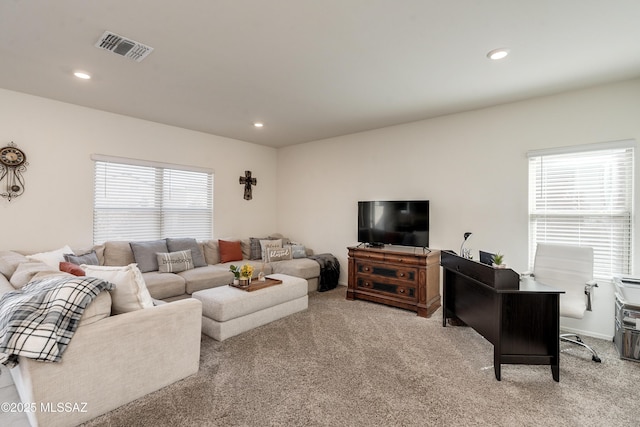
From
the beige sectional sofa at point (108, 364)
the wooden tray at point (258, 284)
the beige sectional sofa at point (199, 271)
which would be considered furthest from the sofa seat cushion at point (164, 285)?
the beige sectional sofa at point (108, 364)

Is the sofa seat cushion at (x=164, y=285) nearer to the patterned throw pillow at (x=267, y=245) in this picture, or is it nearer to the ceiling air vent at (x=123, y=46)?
the patterned throw pillow at (x=267, y=245)

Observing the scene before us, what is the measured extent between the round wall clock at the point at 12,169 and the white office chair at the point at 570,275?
5874mm

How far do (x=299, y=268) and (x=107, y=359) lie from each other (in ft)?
9.53

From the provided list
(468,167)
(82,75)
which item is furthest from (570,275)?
(82,75)

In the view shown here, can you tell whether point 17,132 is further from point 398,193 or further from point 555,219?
point 555,219

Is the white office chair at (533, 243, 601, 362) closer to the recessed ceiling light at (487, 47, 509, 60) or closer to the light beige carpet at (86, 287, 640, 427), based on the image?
the light beige carpet at (86, 287, 640, 427)

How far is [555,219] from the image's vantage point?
11.6 feet

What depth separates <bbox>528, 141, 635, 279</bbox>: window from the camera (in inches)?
124

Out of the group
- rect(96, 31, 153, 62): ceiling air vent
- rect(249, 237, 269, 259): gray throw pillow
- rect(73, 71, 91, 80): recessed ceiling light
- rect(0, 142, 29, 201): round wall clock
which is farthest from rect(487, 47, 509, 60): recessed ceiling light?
rect(0, 142, 29, 201): round wall clock

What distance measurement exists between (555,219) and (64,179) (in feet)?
19.7

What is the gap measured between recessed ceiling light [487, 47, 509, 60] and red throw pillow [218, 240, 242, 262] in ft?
14.3

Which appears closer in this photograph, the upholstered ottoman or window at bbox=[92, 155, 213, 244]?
the upholstered ottoman

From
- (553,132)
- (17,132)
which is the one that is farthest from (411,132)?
(17,132)

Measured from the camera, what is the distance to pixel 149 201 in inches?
184
